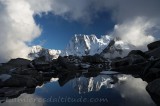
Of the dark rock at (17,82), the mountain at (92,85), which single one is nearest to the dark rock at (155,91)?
the mountain at (92,85)

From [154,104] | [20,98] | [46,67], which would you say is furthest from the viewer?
[46,67]

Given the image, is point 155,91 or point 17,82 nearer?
point 155,91

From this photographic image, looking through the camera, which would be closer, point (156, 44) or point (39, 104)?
point (39, 104)

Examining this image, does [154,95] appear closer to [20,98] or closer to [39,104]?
[39,104]

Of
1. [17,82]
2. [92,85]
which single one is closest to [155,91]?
[92,85]

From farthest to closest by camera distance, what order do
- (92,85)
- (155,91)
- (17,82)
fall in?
(92,85)
(17,82)
(155,91)

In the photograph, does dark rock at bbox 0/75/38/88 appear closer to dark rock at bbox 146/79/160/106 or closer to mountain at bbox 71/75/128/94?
mountain at bbox 71/75/128/94

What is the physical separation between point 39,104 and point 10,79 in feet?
38.9

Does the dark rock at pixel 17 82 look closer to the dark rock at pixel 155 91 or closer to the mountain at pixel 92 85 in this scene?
the mountain at pixel 92 85

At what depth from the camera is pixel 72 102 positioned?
21375mm

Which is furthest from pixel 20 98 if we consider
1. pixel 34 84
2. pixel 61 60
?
pixel 61 60

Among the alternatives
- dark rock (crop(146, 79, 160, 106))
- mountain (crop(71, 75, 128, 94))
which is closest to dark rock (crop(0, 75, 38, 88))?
mountain (crop(71, 75, 128, 94))

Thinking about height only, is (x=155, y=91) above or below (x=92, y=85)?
below

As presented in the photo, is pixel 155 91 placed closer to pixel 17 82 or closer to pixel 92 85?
pixel 92 85
